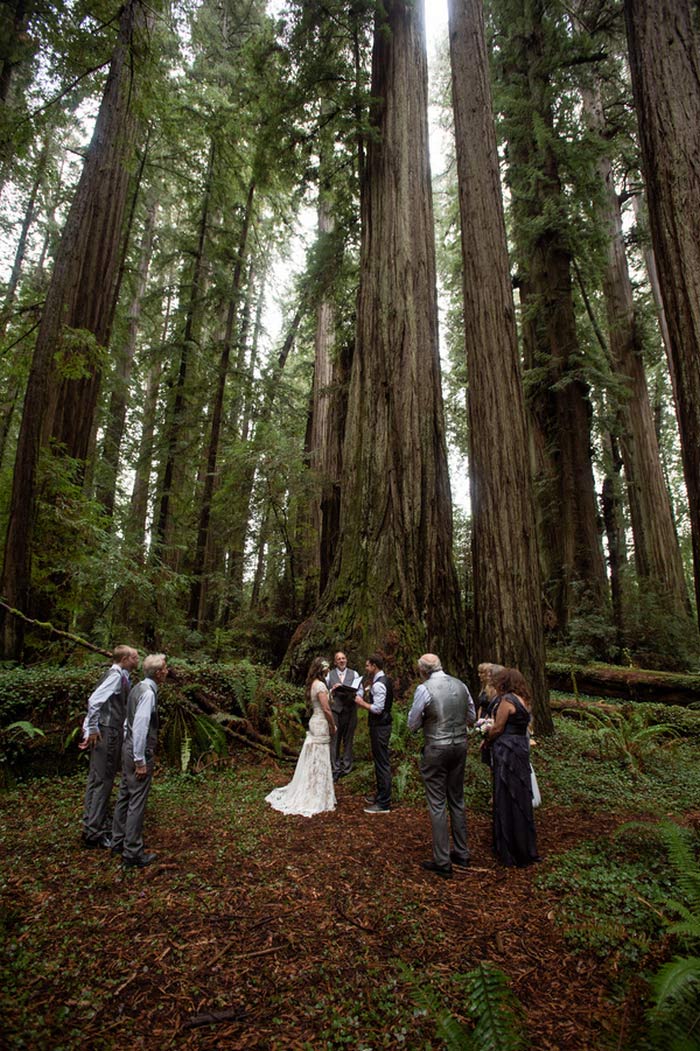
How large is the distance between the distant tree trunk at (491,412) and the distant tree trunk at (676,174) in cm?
310

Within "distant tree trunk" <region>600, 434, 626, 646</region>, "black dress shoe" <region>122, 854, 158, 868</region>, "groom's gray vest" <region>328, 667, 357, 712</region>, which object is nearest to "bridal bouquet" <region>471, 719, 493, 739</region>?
"groom's gray vest" <region>328, 667, 357, 712</region>

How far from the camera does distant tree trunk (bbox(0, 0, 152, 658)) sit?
7246 mm

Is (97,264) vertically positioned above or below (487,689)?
above

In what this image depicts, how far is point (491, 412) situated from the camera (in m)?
7.90

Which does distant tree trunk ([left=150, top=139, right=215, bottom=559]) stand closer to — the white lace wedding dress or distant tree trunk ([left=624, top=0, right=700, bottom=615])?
the white lace wedding dress

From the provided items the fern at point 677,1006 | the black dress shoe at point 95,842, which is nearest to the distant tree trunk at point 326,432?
the black dress shoe at point 95,842

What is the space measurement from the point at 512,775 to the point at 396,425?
208 inches

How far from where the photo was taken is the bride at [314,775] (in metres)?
5.58

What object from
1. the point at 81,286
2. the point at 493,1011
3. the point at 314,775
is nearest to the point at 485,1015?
the point at 493,1011

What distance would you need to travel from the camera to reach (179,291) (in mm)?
14930

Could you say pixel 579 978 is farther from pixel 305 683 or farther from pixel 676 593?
pixel 676 593

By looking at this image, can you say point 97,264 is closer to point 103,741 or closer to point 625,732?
point 103,741

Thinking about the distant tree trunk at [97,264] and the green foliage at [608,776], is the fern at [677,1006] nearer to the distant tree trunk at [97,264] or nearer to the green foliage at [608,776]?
the green foliage at [608,776]

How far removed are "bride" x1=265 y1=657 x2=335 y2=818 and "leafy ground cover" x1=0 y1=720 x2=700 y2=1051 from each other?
0.85 ft
